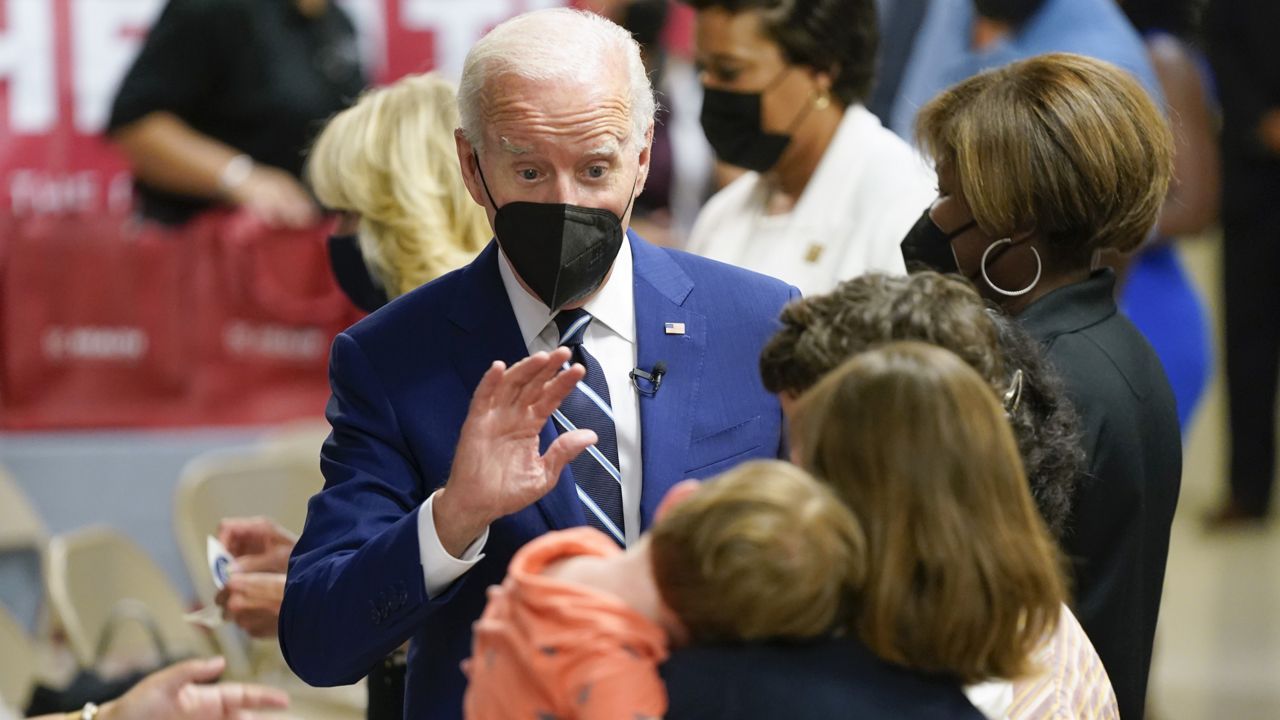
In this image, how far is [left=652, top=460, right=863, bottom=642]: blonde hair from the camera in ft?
4.91

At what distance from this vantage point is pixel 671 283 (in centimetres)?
229

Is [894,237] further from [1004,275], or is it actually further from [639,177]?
[639,177]

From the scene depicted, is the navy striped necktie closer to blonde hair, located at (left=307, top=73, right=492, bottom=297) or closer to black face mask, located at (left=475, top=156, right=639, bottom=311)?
black face mask, located at (left=475, top=156, right=639, bottom=311)

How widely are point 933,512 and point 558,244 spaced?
75 centimetres

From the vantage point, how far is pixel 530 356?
2.05m

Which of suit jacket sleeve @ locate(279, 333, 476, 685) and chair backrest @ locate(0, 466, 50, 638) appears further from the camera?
chair backrest @ locate(0, 466, 50, 638)

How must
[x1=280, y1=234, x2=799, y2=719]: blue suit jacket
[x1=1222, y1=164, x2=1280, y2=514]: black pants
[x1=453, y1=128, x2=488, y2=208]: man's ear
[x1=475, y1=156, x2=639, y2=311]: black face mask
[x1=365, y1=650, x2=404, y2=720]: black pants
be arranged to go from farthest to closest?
[x1=1222, y1=164, x2=1280, y2=514]: black pants < [x1=365, y1=650, x2=404, y2=720]: black pants < [x1=453, y1=128, x2=488, y2=208]: man's ear < [x1=475, y1=156, x2=639, y2=311]: black face mask < [x1=280, y1=234, x2=799, y2=719]: blue suit jacket

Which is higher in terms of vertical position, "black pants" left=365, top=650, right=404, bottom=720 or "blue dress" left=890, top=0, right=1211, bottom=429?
"blue dress" left=890, top=0, right=1211, bottom=429

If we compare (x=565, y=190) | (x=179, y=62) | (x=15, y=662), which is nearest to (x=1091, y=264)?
(x=565, y=190)

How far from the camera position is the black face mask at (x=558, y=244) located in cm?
216

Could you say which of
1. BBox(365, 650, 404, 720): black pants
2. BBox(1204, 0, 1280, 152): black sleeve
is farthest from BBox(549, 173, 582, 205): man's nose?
BBox(1204, 0, 1280, 152): black sleeve

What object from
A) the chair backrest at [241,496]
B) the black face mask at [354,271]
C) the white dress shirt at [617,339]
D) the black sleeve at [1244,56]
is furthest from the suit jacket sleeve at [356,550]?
the black sleeve at [1244,56]

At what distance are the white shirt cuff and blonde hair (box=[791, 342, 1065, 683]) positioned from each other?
53cm

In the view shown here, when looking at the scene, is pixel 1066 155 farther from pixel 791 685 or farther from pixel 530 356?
pixel 791 685
